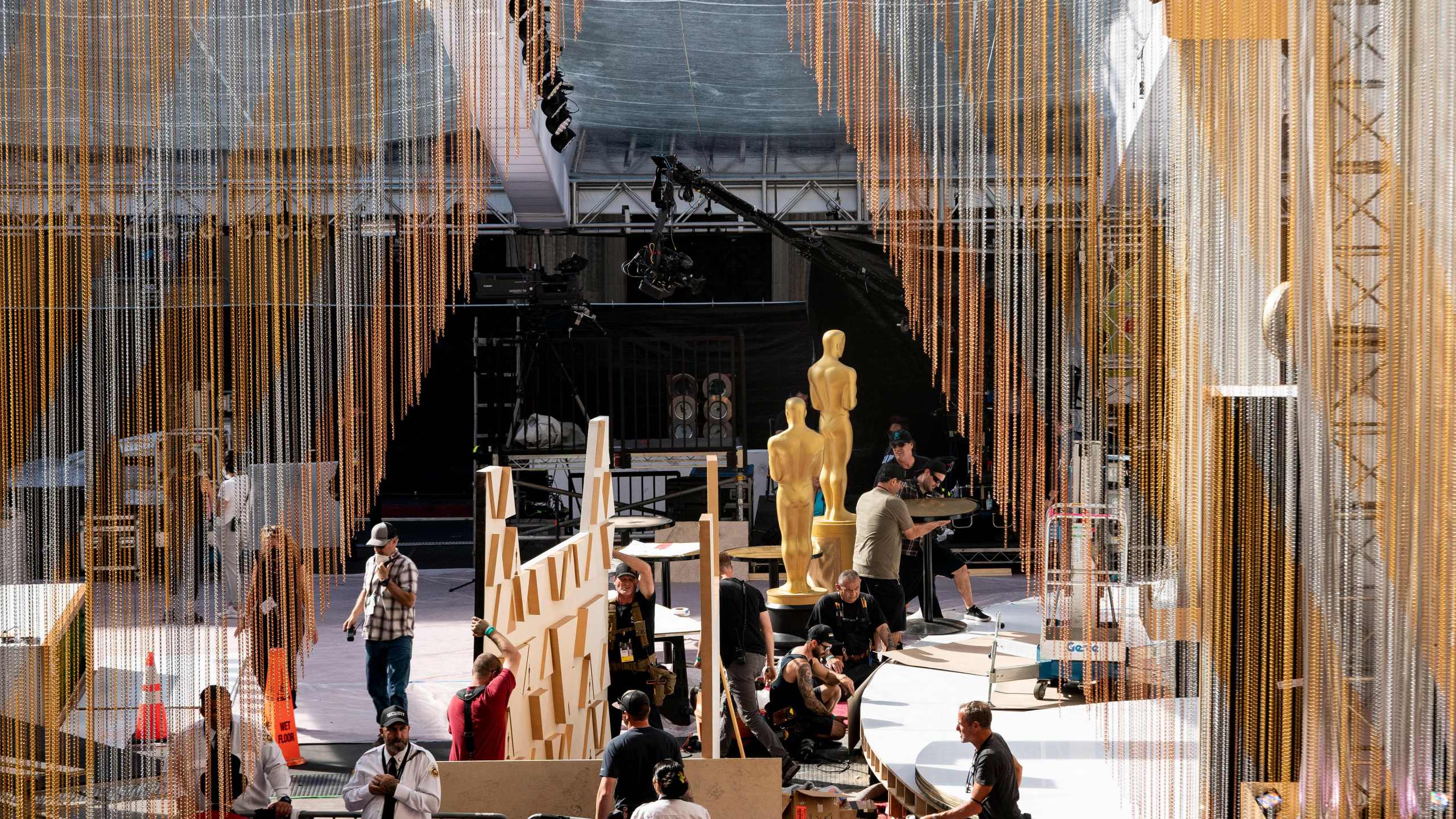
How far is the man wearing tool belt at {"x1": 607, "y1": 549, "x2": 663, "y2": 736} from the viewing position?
6.60 m

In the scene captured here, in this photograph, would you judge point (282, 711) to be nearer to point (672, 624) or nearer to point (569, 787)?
point (672, 624)

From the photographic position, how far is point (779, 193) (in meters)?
13.2

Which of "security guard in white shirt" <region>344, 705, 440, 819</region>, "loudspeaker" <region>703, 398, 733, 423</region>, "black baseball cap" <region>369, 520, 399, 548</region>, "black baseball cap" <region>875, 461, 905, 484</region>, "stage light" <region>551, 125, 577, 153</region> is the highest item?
"stage light" <region>551, 125, 577, 153</region>

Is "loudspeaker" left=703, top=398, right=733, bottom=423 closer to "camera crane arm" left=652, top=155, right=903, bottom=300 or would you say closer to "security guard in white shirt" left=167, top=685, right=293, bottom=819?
"camera crane arm" left=652, top=155, right=903, bottom=300

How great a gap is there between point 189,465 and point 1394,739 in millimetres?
3130

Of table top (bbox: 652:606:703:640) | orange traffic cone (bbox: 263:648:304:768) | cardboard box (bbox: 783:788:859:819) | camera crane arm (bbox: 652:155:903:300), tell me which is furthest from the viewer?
camera crane arm (bbox: 652:155:903:300)

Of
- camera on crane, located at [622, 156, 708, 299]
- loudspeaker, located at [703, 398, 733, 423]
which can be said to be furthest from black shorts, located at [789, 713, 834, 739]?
loudspeaker, located at [703, 398, 733, 423]

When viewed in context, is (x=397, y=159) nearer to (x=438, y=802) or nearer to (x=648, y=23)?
(x=648, y=23)

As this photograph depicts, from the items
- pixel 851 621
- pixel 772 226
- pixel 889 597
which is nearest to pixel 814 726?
pixel 851 621

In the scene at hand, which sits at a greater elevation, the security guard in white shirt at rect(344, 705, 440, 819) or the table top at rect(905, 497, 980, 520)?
the table top at rect(905, 497, 980, 520)

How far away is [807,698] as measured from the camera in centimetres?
655

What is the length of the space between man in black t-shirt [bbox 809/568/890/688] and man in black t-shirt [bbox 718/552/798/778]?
0.56 meters

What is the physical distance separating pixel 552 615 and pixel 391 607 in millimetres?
1329

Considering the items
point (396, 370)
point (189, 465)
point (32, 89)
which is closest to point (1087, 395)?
point (189, 465)
